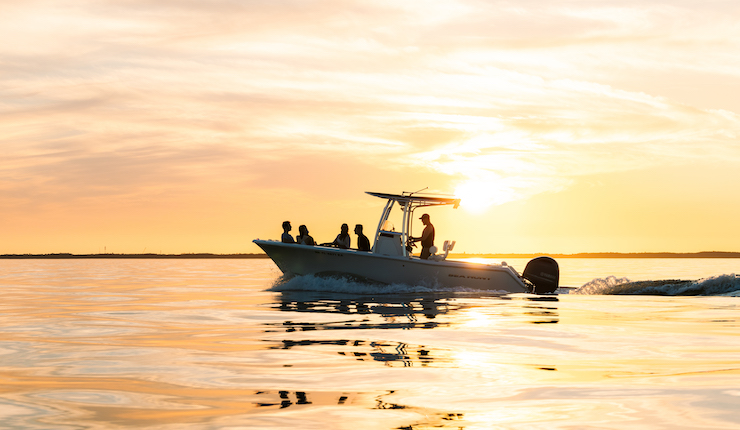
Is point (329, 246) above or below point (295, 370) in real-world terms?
above

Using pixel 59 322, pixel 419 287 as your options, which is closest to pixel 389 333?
pixel 59 322

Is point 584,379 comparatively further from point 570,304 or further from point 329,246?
point 329,246

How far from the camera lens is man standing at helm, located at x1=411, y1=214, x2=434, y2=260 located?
22047 mm

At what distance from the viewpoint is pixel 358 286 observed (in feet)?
72.6

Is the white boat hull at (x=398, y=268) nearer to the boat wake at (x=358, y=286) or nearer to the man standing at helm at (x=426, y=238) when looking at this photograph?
the boat wake at (x=358, y=286)

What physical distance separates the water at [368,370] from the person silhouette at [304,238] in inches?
308

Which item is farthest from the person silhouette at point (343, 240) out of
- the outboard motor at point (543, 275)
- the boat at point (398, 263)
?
the outboard motor at point (543, 275)

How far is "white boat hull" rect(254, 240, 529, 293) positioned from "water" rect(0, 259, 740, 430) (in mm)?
6191

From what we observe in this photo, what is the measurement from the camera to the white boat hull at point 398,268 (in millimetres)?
21672

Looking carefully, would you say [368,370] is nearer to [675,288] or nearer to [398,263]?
[398,263]

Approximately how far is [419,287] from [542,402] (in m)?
15.6

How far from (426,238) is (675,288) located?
9659mm

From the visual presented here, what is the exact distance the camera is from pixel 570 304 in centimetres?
1881

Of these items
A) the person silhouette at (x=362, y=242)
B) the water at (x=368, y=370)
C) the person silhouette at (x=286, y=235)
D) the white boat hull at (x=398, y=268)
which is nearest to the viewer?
the water at (x=368, y=370)
